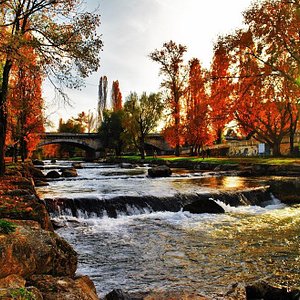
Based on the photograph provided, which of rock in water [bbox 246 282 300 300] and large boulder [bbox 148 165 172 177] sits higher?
large boulder [bbox 148 165 172 177]

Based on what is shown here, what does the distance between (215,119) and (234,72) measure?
4488 millimetres

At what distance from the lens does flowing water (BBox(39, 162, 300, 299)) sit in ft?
21.0

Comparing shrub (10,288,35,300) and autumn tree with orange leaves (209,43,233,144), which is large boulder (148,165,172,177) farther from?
shrub (10,288,35,300)

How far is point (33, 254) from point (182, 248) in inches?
196

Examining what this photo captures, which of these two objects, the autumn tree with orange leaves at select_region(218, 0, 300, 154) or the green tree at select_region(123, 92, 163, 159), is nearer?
the autumn tree with orange leaves at select_region(218, 0, 300, 154)

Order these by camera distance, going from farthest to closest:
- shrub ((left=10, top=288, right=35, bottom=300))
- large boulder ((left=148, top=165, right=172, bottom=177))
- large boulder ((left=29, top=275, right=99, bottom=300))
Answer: large boulder ((left=148, top=165, right=172, bottom=177))
large boulder ((left=29, top=275, right=99, bottom=300))
shrub ((left=10, top=288, right=35, bottom=300))

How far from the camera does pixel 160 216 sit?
12773 millimetres

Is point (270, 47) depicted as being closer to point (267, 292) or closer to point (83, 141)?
point (267, 292)

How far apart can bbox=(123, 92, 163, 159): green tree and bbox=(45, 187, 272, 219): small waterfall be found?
32.7 meters

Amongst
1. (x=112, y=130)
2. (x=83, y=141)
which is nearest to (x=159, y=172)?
(x=112, y=130)

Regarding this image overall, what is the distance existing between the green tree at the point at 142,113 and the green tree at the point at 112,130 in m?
18.5

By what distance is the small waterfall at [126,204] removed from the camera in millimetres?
12766

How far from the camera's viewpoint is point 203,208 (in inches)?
518

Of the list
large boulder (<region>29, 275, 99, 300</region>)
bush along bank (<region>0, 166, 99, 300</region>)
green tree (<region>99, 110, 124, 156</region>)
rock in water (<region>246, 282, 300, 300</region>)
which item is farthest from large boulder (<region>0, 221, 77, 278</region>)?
green tree (<region>99, 110, 124, 156</region>)
